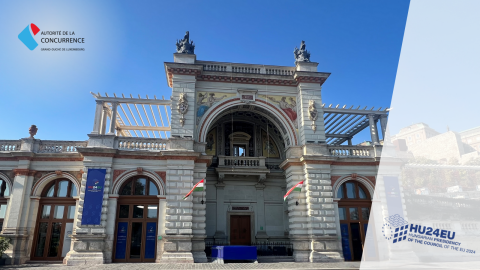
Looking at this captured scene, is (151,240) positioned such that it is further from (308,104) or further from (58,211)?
(308,104)

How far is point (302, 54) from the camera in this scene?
79.7 ft

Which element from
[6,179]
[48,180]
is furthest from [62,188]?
[6,179]

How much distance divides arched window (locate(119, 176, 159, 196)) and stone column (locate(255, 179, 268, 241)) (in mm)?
8517

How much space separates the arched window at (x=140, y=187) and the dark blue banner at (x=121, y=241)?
6.85ft

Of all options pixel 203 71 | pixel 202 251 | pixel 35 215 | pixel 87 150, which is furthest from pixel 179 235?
pixel 203 71

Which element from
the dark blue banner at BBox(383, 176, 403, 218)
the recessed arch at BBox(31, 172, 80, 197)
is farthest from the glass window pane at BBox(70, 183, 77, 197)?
the dark blue banner at BBox(383, 176, 403, 218)

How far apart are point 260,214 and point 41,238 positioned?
15.5 m

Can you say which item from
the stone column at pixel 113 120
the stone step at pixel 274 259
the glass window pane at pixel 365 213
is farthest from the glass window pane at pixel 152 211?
the glass window pane at pixel 365 213

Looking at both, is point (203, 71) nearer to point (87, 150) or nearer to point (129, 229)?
point (87, 150)

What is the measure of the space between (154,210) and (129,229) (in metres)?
1.90

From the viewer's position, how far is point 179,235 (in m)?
18.5

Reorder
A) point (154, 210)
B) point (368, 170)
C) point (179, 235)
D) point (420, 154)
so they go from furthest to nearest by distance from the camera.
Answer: point (420, 154) → point (368, 170) → point (154, 210) → point (179, 235)

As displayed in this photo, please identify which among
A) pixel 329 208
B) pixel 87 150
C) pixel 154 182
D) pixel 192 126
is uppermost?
pixel 192 126

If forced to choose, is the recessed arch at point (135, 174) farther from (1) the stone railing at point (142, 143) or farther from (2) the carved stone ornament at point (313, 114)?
(2) the carved stone ornament at point (313, 114)
